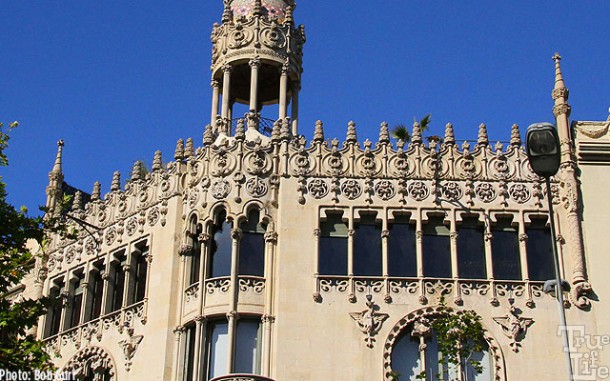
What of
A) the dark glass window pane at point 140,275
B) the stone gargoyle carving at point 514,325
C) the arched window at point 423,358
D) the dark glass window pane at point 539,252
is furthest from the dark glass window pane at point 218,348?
the dark glass window pane at point 539,252

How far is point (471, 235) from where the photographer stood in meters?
34.4

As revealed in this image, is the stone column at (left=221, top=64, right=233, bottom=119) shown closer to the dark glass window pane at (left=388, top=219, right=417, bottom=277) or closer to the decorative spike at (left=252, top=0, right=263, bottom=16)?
the decorative spike at (left=252, top=0, right=263, bottom=16)

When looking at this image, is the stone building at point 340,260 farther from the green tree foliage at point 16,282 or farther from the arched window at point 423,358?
the green tree foliage at point 16,282

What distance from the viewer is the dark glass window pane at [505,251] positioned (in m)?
33.8

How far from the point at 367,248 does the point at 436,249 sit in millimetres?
2076

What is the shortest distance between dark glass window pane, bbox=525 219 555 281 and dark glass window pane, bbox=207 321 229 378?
30.1ft

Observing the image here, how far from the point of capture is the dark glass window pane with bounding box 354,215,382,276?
110 feet

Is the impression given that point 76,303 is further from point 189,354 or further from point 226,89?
point 226,89

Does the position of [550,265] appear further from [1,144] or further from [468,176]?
[1,144]

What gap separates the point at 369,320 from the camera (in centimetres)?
3250

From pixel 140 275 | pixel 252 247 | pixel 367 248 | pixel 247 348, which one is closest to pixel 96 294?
pixel 140 275

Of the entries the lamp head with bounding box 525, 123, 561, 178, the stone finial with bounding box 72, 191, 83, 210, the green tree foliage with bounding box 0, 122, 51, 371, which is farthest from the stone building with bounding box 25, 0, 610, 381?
the lamp head with bounding box 525, 123, 561, 178

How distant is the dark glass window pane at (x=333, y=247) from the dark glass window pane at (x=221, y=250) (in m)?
2.76

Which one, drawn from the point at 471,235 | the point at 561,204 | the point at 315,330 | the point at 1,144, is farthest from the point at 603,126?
the point at 1,144
